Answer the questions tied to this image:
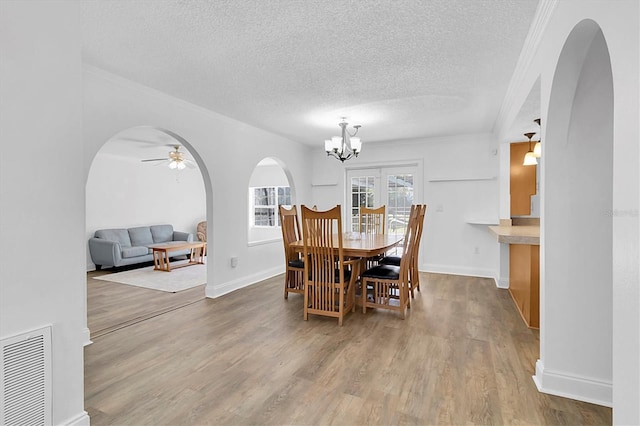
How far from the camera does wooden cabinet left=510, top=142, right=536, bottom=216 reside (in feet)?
14.7

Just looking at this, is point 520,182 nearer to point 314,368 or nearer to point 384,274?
point 384,274

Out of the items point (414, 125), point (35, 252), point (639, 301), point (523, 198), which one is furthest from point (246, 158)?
point (639, 301)

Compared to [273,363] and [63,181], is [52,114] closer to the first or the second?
[63,181]

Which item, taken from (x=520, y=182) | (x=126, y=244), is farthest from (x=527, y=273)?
(x=126, y=244)

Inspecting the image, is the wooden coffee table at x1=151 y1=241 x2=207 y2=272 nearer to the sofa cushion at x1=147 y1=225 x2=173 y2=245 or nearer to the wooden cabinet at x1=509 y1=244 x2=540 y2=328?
the sofa cushion at x1=147 y1=225 x2=173 y2=245

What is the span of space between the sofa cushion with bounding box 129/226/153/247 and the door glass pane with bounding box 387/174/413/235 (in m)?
5.19

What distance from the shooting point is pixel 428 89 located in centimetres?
328

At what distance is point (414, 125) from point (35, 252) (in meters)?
4.47

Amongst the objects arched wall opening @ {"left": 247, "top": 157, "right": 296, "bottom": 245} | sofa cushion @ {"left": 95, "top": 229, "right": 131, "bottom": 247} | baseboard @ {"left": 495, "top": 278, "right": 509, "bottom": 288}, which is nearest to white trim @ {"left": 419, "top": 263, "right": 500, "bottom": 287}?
baseboard @ {"left": 495, "top": 278, "right": 509, "bottom": 288}

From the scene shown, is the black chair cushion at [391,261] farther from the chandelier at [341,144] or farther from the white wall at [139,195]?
the white wall at [139,195]

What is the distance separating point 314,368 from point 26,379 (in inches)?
62.6

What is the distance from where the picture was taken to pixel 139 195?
734cm

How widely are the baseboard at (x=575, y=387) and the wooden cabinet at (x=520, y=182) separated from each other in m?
3.07

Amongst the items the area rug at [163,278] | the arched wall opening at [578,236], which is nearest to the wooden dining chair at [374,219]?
the area rug at [163,278]
